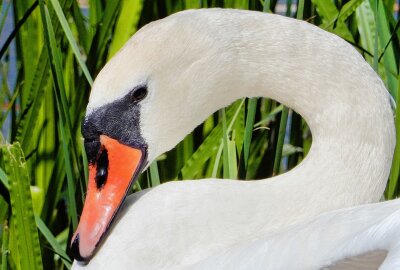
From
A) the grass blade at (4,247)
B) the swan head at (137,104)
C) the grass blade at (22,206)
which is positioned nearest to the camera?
the swan head at (137,104)

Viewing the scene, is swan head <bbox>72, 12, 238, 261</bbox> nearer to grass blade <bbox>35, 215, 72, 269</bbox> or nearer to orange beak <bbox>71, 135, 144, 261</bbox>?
orange beak <bbox>71, 135, 144, 261</bbox>

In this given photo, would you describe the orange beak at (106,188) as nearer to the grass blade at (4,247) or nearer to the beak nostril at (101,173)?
the beak nostril at (101,173)

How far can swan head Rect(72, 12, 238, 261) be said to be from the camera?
1.62 m

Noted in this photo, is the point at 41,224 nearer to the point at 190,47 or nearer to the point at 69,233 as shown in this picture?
the point at 69,233

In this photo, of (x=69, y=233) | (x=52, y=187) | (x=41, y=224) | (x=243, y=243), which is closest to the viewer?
(x=243, y=243)

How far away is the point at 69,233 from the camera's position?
2.11 m

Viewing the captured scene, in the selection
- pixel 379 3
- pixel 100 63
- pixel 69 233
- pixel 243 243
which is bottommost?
pixel 69 233

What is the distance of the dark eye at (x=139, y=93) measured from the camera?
163 centimetres

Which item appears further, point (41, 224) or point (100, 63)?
point (100, 63)

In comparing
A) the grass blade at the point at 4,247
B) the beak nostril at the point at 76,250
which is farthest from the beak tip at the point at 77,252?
the grass blade at the point at 4,247

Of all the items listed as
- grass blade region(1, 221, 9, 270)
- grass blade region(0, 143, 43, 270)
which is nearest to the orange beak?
grass blade region(0, 143, 43, 270)

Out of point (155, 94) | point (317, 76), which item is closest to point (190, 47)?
point (155, 94)

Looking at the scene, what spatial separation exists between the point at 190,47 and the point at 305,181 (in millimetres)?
270

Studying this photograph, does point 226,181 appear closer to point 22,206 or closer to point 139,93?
point 139,93
